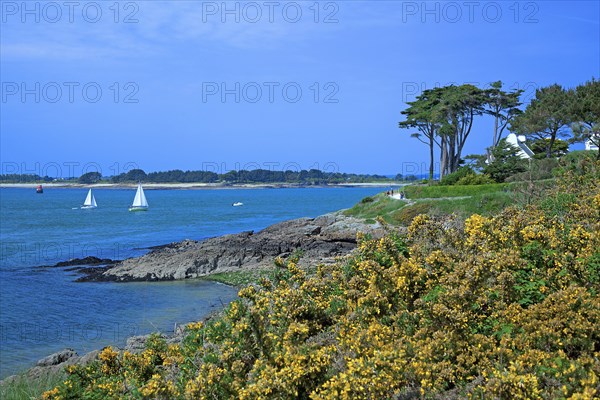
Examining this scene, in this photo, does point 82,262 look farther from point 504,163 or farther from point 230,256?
point 504,163

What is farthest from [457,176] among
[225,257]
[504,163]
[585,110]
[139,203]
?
[139,203]

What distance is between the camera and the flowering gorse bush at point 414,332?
5012 millimetres

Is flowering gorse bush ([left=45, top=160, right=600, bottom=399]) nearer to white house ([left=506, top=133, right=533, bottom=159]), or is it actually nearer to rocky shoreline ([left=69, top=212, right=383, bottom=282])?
rocky shoreline ([left=69, top=212, right=383, bottom=282])

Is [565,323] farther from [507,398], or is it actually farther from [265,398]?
[265,398]

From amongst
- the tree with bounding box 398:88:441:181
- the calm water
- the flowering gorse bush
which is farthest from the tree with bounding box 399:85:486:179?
the flowering gorse bush

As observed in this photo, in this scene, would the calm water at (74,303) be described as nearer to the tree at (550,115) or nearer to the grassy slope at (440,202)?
the grassy slope at (440,202)

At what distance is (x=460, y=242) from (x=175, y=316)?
49.6 feet

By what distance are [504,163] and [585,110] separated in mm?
7675

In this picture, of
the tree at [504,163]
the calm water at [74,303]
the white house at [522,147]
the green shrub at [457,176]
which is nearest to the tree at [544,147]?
the white house at [522,147]

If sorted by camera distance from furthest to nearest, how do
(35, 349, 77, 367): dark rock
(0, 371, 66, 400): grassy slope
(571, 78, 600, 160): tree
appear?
(571, 78, 600, 160): tree → (35, 349, 77, 367): dark rock → (0, 371, 66, 400): grassy slope

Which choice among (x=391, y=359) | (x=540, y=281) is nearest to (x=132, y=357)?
(x=391, y=359)

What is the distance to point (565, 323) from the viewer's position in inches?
214

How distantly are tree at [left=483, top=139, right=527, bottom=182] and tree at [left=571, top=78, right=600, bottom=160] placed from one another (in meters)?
5.15

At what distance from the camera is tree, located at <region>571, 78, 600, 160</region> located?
3312cm
